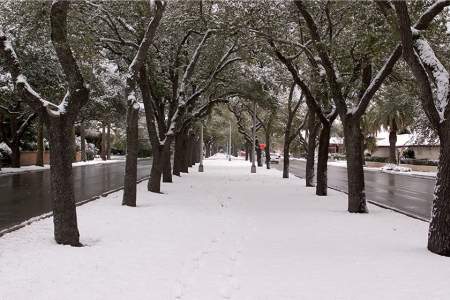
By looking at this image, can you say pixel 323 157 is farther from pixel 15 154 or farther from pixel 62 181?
pixel 15 154

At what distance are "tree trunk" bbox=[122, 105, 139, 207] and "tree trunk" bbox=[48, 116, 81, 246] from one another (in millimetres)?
5092

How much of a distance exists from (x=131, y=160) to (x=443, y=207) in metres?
8.57

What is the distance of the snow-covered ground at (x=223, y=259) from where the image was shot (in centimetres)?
542

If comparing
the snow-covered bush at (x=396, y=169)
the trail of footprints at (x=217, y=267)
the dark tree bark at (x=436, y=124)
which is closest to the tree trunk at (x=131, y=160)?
the trail of footprints at (x=217, y=267)

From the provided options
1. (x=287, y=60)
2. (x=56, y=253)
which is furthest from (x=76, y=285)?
(x=287, y=60)

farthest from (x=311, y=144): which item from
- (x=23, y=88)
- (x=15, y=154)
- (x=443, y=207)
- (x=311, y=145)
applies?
(x=15, y=154)

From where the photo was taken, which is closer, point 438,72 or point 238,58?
point 438,72

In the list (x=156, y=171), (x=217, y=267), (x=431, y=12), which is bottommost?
(x=217, y=267)

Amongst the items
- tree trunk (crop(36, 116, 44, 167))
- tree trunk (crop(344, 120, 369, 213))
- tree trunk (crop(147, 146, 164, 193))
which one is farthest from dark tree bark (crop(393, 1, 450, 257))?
tree trunk (crop(36, 116, 44, 167))

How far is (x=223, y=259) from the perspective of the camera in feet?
23.0

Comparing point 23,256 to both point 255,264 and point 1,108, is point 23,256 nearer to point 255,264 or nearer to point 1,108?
point 255,264

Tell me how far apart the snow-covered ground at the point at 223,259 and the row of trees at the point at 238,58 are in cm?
103

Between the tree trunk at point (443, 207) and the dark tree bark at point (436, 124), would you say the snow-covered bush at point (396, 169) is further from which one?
the tree trunk at point (443, 207)

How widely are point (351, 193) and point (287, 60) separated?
18.7ft
